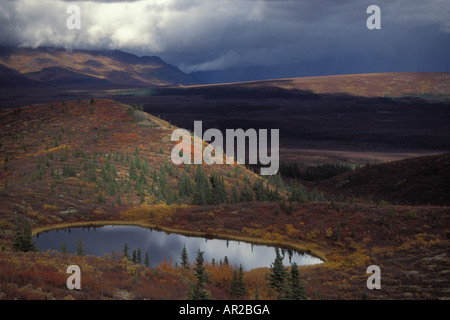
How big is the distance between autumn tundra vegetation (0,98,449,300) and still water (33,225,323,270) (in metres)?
1.18

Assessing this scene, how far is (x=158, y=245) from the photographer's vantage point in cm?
3123

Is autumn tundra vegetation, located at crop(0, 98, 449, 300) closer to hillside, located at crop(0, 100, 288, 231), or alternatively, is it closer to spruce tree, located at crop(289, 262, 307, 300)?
spruce tree, located at crop(289, 262, 307, 300)

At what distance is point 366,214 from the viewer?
107 ft

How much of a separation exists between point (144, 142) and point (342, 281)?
49.9m

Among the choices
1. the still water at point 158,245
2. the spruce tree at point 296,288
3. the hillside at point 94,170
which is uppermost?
the hillside at point 94,170

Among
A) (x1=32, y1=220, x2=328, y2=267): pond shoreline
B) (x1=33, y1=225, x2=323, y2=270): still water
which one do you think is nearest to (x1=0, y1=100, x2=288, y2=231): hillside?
(x1=32, y1=220, x2=328, y2=267): pond shoreline

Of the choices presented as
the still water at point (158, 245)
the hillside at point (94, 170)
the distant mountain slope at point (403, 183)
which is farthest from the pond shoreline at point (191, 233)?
the distant mountain slope at point (403, 183)

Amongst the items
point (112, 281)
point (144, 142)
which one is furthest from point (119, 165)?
point (112, 281)

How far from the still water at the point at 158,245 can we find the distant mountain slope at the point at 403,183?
41610 mm

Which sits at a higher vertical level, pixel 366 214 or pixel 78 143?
pixel 78 143

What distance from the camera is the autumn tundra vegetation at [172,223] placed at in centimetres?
1752

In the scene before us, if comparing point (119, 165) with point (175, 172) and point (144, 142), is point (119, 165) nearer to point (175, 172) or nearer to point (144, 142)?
point (175, 172)

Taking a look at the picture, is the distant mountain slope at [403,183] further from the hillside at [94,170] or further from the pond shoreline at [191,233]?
the pond shoreline at [191,233]

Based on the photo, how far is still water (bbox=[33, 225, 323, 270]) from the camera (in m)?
28.0
